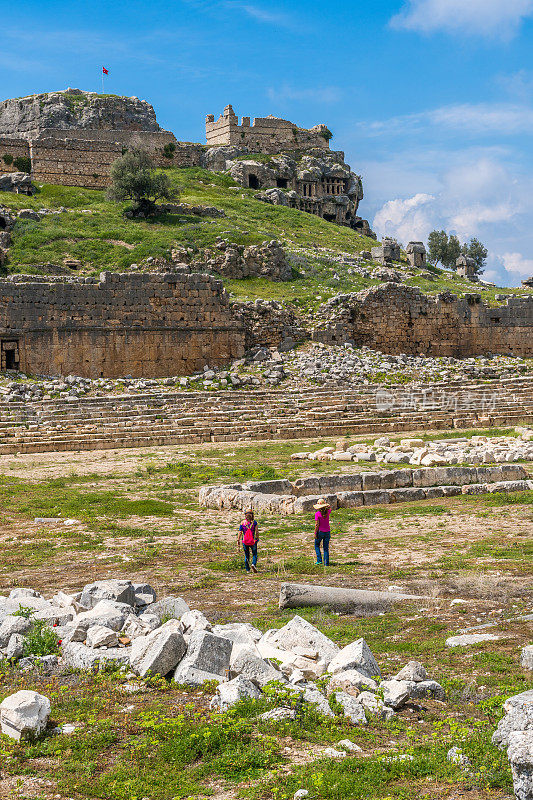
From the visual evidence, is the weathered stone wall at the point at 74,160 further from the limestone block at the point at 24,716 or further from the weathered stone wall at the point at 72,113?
the limestone block at the point at 24,716

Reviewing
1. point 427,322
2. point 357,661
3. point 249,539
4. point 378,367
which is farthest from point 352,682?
point 427,322

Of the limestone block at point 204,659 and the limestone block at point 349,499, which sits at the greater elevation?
the limestone block at point 204,659

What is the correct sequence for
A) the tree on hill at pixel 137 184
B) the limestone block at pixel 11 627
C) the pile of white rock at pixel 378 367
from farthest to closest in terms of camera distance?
the tree on hill at pixel 137 184 → the pile of white rock at pixel 378 367 → the limestone block at pixel 11 627

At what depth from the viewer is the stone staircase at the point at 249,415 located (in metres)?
24.1

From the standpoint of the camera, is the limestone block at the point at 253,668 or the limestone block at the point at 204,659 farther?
the limestone block at the point at 204,659

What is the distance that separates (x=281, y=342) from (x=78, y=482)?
17.1 metres

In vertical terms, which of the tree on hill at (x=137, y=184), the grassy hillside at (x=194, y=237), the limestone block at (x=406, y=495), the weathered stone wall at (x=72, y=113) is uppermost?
the weathered stone wall at (x=72, y=113)

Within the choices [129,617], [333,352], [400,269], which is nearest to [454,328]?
[333,352]

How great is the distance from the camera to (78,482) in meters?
17.5

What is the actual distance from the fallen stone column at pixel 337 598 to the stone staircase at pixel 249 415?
16.0 m

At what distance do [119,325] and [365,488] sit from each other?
16.4 meters

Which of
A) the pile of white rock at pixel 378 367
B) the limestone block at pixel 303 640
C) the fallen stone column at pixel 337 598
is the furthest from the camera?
the pile of white rock at pixel 378 367

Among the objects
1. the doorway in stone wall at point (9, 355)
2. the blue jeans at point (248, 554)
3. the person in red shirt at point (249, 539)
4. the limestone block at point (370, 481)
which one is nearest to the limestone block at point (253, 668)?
the person in red shirt at point (249, 539)

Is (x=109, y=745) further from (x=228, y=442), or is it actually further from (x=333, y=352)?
(x=333, y=352)
